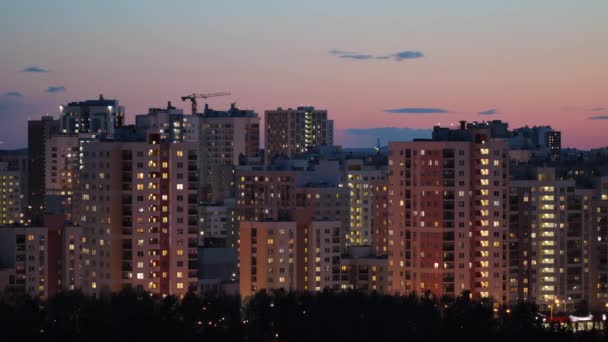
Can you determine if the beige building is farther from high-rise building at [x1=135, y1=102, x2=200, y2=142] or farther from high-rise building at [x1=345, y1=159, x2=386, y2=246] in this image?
high-rise building at [x1=345, y1=159, x2=386, y2=246]

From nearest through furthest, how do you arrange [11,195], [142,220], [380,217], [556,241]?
1. [142,220]
2. [556,241]
3. [380,217]
4. [11,195]

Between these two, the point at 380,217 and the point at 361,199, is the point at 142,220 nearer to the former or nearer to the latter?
the point at 380,217

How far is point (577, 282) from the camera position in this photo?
242ft

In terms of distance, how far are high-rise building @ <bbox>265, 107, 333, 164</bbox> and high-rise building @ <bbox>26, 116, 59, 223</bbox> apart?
53.5ft

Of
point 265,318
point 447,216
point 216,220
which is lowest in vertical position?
point 265,318

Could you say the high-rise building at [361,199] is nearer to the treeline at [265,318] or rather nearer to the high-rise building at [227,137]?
the high-rise building at [227,137]

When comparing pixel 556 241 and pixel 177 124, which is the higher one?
pixel 177 124

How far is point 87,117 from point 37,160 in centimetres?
476

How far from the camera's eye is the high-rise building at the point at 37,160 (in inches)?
3641

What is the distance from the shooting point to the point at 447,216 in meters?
64.4

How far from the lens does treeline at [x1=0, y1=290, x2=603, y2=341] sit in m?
51.8

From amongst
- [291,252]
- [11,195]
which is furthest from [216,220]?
[291,252]

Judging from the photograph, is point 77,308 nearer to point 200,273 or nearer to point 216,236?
point 200,273

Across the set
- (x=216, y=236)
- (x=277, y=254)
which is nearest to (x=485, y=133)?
(x=277, y=254)
